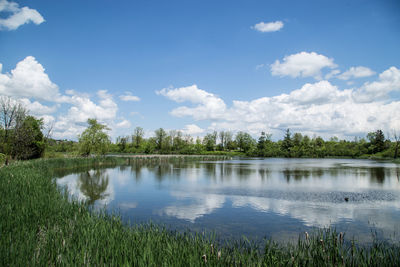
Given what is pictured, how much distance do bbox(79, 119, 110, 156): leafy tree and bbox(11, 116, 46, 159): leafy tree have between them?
20.1ft

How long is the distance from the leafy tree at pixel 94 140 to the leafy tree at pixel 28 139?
241 inches

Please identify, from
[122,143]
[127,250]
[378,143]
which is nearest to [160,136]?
[122,143]

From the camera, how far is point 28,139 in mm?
25484

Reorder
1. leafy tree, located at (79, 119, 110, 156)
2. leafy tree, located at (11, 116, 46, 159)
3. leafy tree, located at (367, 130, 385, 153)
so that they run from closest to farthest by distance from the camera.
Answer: leafy tree, located at (11, 116, 46, 159)
leafy tree, located at (79, 119, 110, 156)
leafy tree, located at (367, 130, 385, 153)

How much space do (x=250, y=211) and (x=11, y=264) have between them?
792 cm

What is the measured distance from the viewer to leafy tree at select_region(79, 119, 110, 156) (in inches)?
1455

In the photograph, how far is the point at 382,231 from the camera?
745 centimetres

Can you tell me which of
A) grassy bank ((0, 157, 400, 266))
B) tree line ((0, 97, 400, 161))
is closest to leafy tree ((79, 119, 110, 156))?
tree line ((0, 97, 400, 161))

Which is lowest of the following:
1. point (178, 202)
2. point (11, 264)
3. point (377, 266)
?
point (178, 202)

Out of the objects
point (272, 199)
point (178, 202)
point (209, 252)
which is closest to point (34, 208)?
point (209, 252)

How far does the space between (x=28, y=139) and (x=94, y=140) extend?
12166 millimetres

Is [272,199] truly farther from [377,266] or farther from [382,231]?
[377,266]

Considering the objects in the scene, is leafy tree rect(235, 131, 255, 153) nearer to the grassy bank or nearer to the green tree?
the green tree

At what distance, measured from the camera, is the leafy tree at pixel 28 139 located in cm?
2406
